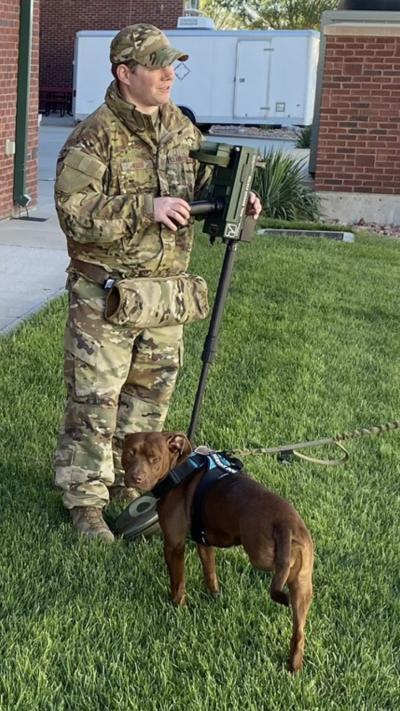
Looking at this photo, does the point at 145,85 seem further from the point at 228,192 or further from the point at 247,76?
the point at 247,76

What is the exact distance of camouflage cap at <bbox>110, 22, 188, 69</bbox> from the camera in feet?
9.89

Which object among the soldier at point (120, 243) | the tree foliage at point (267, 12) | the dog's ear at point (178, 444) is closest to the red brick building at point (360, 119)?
the soldier at point (120, 243)

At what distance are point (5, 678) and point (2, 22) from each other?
8319 mm

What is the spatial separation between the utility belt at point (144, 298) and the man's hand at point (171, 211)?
0.32 m

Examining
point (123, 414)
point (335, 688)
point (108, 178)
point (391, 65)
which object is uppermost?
point (391, 65)

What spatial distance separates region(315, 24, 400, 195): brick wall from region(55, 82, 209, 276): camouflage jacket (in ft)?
28.8

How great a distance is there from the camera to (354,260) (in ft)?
29.7

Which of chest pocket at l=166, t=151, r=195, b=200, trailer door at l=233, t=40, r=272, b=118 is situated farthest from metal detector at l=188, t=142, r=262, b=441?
trailer door at l=233, t=40, r=272, b=118

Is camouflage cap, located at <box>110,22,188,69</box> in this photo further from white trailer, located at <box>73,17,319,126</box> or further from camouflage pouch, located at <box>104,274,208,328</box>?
white trailer, located at <box>73,17,319,126</box>

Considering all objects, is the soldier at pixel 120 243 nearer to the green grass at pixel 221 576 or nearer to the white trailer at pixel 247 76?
the green grass at pixel 221 576

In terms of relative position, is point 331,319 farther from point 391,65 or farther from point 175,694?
A: point 391,65

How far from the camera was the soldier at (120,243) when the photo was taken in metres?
3.06

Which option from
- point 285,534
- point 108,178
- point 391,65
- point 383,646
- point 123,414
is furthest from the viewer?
point 391,65

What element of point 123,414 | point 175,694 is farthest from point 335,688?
point 123,414
